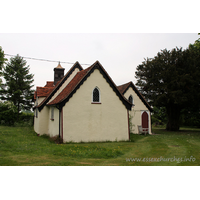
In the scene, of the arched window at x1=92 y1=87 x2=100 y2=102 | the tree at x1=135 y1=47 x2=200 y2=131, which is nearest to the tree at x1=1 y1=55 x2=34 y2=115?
the tree at x1=135 y1=47 x2=200 y2=131

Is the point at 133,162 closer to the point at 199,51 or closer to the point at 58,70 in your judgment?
the point at 58,70

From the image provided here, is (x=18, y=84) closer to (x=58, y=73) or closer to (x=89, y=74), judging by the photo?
(x=58, y=73)

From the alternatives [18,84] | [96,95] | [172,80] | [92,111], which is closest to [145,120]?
[172,80]

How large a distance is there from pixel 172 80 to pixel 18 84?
116 ft

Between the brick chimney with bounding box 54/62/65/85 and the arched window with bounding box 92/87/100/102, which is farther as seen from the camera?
the brick chimney with bounding box 54/62/65/85

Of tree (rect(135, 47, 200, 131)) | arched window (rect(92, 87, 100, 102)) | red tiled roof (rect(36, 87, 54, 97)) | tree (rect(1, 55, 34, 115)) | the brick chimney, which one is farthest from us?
tree (rect(1, 55, 34, 115))

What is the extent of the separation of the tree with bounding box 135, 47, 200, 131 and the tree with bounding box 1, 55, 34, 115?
1077 inches

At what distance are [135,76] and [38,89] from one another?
713 inches

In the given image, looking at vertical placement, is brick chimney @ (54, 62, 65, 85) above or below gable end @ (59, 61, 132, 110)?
above

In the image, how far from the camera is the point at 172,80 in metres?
25.3

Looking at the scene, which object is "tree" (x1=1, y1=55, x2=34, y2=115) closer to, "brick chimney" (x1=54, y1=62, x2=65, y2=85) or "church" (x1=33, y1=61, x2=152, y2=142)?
"brick chimney" (x1=54, y1=62, x2=65, y2=85)

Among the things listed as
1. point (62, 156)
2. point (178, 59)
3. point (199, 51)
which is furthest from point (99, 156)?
point (199, 51)

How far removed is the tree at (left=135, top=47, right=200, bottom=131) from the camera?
79.6 feet

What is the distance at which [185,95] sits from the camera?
24.2 meters
